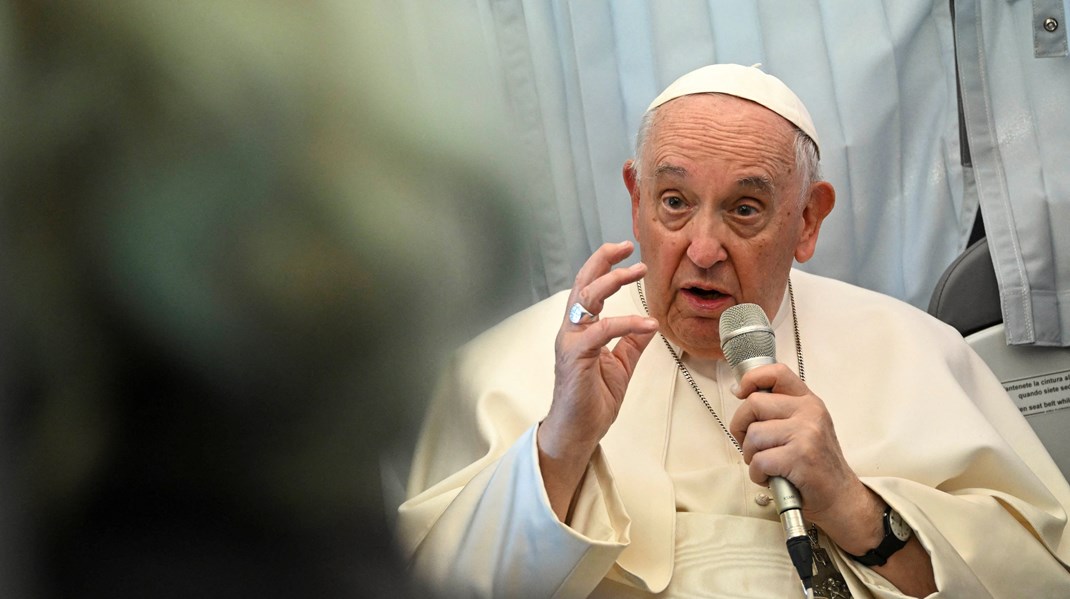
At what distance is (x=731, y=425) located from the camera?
2.46 meters

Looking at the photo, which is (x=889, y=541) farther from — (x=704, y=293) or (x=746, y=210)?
(x=746, y=210)

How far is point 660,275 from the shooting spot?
308 centimetres

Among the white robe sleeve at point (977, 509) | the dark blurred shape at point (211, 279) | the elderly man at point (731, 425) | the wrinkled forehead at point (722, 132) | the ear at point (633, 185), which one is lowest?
the white robe sleeve at point (977, 509)

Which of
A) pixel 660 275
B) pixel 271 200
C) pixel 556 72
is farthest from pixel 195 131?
pixel 556 72

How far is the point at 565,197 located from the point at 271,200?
334cm

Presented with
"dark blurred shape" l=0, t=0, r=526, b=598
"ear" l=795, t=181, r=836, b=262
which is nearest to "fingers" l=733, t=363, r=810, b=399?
"ear" l=795, t=181, r=836, b=262

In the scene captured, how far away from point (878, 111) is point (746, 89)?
0.87 meters

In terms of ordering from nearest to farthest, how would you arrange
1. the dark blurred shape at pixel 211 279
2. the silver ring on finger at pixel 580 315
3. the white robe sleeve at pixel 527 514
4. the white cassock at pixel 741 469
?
the dark blurred shape at pixel 211 279, the white robe sleeve at pixel 527 514, the silver ring on finger at pixel 580 315, the white cassock at pixel 741 469

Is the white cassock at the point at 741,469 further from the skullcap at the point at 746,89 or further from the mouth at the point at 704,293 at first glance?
the skullcap at the point at 746,89

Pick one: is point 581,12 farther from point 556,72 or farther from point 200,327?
point 200,327

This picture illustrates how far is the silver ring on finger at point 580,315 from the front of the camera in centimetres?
238

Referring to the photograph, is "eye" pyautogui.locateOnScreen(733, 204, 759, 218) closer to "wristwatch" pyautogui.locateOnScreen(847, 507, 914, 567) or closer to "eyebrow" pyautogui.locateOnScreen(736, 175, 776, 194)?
"eyebrow" pyautogui.locateOnScreen(736, 175, 776, 194)

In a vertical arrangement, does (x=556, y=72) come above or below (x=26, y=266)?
below

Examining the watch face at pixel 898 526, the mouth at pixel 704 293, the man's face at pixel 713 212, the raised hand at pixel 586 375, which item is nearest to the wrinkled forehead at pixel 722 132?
the man's face at pixel 713 212
